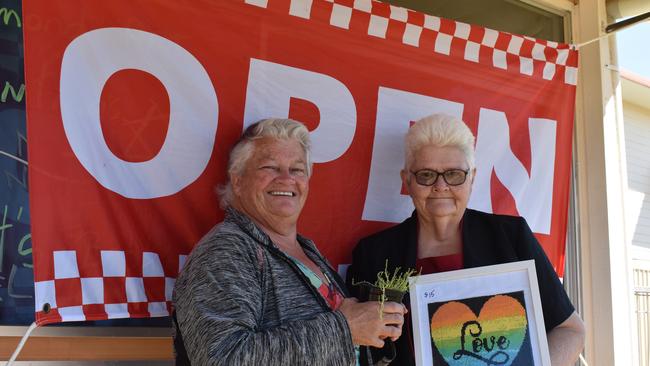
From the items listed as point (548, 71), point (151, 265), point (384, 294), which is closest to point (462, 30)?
point (548, 71)

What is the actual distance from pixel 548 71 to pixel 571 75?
146 millimetres

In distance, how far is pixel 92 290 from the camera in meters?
2.02

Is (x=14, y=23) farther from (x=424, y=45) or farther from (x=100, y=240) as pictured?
(x=424, y=45)

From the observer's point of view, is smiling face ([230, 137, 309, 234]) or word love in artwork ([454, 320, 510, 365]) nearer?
word love in artwork ([454, 320, 510, 365])

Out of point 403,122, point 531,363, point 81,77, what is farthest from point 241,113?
point 531,363

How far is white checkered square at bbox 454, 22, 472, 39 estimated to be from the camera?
3006 millimetres

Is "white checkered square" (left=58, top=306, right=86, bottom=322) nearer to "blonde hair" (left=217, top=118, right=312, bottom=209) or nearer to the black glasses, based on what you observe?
"blonde hair" (left=217, top=118, right=312, bottom=209)

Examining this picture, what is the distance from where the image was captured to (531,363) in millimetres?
1999

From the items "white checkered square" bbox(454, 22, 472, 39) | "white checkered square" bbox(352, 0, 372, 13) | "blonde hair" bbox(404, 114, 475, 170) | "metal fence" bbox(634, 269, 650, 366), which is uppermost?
"white checkered square" bbox(352, 0, 372, 13)

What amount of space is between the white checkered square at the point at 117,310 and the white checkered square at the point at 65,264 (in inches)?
5.7

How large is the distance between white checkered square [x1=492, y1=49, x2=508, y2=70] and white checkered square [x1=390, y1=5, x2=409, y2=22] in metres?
0.54

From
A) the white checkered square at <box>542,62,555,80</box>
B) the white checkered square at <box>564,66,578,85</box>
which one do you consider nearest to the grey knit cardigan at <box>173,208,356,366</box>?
the white checkered square at <box>542,62,555,80</box>

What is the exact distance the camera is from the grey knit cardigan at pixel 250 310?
158 centimetres

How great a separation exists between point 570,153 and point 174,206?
6.64 feet
